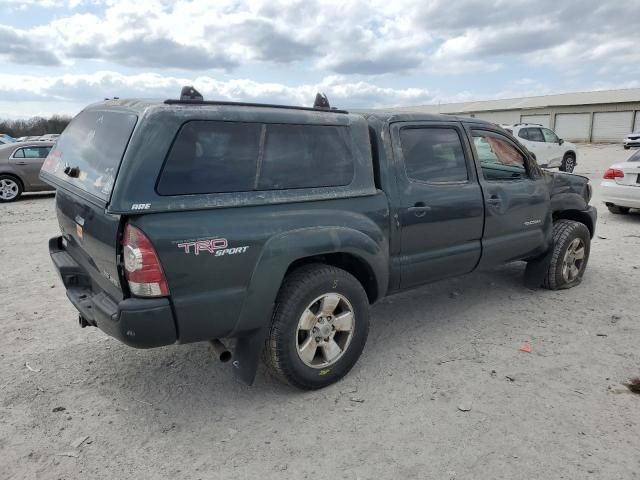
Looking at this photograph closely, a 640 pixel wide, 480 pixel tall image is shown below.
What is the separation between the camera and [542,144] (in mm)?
16734

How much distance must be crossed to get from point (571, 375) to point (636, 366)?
0.55m

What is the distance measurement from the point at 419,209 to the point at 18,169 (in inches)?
477

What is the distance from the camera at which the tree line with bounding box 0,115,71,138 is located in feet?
184

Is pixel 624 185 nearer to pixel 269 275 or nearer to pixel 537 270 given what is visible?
pixel 537 270

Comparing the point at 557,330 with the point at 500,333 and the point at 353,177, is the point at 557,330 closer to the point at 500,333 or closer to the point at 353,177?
the point at 500,333

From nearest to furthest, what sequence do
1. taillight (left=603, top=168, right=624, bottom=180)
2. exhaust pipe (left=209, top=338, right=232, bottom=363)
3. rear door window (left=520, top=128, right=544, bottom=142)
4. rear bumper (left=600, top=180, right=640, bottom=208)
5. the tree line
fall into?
exhaust pipe (left=209, top=338, right=232, bottom=363) → rear bumper (left=600, top=180, right=640, bottom=208) → taillight (left=603, top=168, right=624, bottom=180) → rear door window (left=520, top=128, right=544, bottom=142) → the tree line

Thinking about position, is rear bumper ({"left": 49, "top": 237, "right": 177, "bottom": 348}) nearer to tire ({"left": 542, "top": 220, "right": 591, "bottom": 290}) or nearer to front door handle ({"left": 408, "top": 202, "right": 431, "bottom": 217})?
front door handle ({"left": 408, "top": 202, "right": 431, "bottom": 217})

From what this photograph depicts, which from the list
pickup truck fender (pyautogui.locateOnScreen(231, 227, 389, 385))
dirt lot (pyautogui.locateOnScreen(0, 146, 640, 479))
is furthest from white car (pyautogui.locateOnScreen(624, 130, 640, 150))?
pickup truck fender (pyautogui.locateOnScreen(231, 227, 389, 385))

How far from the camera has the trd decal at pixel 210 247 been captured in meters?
2.70

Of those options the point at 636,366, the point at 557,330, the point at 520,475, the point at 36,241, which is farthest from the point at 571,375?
the point at 36,241

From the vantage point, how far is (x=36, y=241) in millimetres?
7906

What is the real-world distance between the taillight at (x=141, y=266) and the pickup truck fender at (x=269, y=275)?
529 mm

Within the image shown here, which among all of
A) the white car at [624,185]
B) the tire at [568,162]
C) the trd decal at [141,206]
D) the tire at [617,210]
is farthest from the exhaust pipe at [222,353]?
the tire at [568,162]

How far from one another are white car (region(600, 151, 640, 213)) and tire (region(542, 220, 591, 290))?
4.50 m
